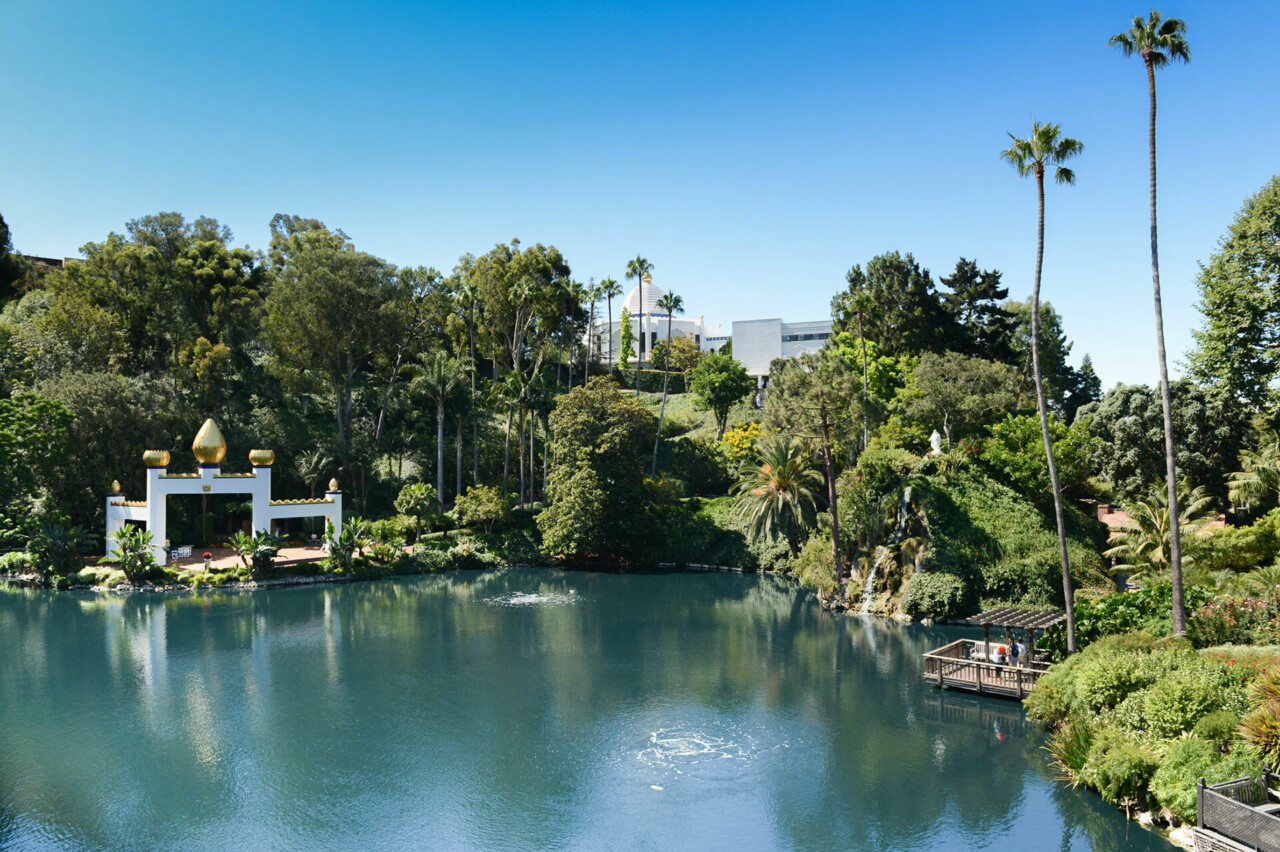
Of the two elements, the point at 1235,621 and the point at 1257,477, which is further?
the point at 1257,477

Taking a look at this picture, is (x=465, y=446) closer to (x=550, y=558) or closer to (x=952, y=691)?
A: (x=550, y=558)

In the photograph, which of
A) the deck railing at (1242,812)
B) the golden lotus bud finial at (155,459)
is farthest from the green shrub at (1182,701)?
the golden lotus bud finial at (155,459)

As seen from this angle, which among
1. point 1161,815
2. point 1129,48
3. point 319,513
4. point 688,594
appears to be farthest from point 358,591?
point 1129,48

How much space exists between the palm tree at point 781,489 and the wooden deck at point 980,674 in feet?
47.5

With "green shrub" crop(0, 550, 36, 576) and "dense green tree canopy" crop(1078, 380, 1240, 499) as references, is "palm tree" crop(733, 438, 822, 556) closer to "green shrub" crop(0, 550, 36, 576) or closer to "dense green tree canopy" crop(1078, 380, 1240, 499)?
"dense green tree canopy" crop(1078, 380, 1240, 499)

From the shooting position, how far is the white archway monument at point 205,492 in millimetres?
44781

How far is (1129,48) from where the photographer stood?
22.2 m

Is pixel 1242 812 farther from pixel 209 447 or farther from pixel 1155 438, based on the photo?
pixel 209 447

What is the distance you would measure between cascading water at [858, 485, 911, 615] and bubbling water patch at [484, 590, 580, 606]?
13.8m

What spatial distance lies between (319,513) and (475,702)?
1031 inches

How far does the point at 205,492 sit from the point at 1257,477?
50424mm

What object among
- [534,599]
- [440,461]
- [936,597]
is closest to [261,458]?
[440,461]

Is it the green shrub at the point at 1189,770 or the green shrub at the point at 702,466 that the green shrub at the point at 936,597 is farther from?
the green shrub at the point at 702,466

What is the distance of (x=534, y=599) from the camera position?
4109 cm
